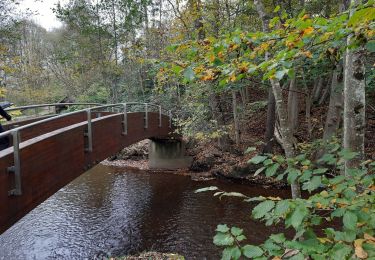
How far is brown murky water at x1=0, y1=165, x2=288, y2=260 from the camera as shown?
793 centimetres

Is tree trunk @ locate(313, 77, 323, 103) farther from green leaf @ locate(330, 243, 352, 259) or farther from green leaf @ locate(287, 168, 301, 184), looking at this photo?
green leaf @ locate(330, 243, 352, 259)

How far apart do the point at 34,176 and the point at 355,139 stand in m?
4.64

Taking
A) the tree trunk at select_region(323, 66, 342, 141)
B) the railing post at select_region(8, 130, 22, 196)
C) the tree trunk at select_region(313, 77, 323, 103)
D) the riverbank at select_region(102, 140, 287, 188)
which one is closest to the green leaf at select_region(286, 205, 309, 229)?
the railing post at select_region(8, 130, 22, 196)

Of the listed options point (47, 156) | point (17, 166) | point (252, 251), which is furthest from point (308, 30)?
point (47, 156)

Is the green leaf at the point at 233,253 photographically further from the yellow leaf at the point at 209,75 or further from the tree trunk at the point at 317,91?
the tree trunk at the point at 317,91

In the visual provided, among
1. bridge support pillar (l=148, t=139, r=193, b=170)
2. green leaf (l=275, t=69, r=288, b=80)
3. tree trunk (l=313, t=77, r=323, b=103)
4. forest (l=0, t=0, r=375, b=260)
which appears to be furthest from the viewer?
bridge support pillar (l=148, t=139, r=193, b=170)

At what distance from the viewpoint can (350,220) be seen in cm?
201

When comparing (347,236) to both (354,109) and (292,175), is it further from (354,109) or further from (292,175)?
(354,109)

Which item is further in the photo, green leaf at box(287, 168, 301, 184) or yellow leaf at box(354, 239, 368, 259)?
green leaf at box(287, 168, 301, 184)

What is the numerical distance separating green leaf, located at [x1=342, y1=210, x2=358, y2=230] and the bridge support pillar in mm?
14539

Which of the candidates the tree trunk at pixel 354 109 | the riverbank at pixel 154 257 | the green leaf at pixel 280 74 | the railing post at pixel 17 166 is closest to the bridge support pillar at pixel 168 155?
the riverbank at pixel 154 257

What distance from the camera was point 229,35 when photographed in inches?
107

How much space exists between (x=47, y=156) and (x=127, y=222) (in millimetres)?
5244

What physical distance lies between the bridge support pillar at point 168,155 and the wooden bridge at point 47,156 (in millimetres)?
A: 6937
